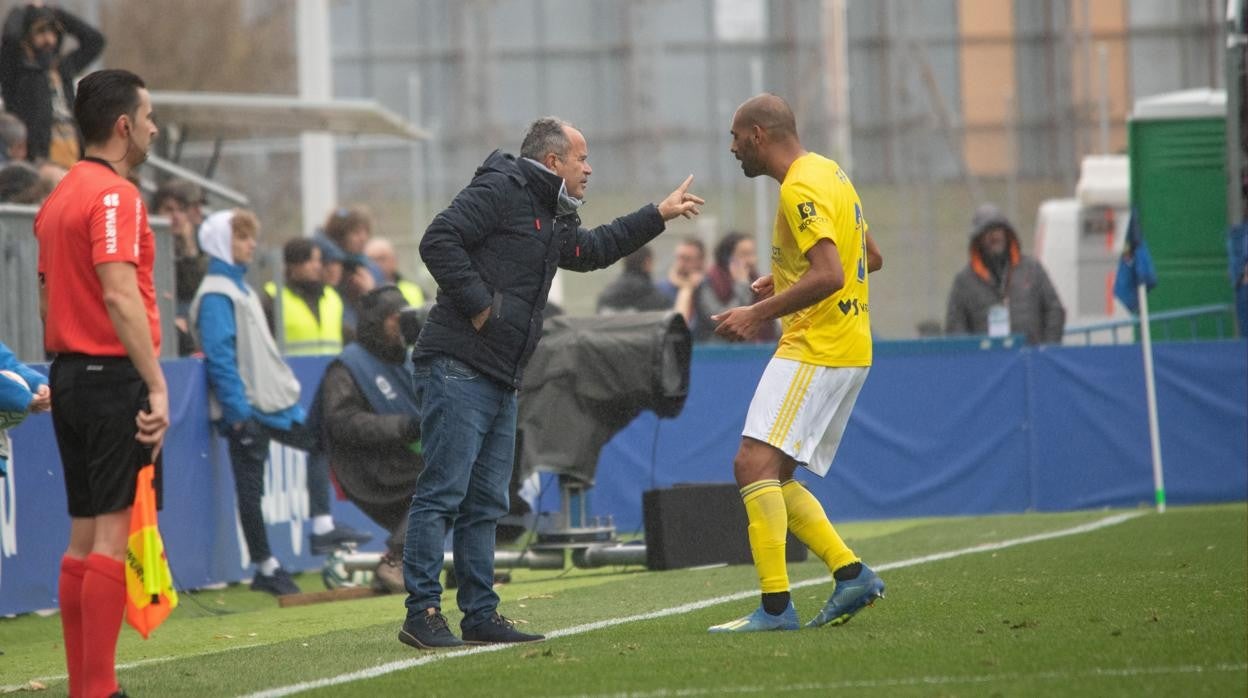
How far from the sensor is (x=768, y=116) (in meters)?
7.83

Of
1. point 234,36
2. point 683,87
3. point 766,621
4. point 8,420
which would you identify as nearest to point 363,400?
point 8,420

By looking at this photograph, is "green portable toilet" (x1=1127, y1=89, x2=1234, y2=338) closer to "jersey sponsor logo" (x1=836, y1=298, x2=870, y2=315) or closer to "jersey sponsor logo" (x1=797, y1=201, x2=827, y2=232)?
"jersey sponsor logo" (x1=836, y1=298, x2=870, y2=315)

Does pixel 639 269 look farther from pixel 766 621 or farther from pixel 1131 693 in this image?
pixel 1131 693

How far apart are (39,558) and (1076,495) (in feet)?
28.5

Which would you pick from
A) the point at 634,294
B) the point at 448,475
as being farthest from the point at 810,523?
the point at 634,294

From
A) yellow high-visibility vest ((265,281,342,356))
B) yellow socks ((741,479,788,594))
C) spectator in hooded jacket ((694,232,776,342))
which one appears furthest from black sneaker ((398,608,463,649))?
spectator in hooded jacket ((694,232,776,342))

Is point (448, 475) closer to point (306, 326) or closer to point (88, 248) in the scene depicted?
point (88, 248)

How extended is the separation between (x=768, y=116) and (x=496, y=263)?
1200mm

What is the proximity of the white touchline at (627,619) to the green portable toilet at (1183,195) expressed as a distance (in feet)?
18.2

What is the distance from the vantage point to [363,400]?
11.7 m

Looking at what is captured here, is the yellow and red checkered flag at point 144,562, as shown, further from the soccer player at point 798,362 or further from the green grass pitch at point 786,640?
the soccer player at point 798,362

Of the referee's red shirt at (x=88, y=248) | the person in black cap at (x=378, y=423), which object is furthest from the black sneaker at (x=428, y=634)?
the person in black cap at (x=378, y=423)

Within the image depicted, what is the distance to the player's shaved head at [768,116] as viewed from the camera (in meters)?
7.82

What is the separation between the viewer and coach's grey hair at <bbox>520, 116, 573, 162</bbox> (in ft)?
25.8
